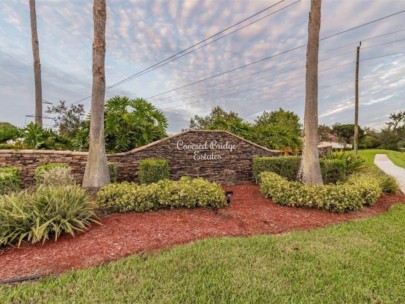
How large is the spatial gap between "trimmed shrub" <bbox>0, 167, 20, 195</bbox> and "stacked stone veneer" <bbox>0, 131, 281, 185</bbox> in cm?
89

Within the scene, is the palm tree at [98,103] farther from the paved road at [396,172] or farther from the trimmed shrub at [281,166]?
the paved road at [396,172]

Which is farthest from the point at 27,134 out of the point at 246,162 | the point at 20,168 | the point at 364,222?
the point at 364,222

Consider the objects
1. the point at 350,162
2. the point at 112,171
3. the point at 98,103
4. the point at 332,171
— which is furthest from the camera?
the point at 350,162

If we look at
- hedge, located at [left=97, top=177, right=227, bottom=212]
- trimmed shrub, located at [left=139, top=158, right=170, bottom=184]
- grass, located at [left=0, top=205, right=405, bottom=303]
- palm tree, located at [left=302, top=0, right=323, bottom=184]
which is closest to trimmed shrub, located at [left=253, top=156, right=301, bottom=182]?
palm tree, located at [left=302, top=0, right=323, bottom=184]

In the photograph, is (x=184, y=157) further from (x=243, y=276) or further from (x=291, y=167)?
(x=243, y=276)

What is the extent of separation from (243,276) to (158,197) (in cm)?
285

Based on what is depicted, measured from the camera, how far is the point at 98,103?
6137 mm

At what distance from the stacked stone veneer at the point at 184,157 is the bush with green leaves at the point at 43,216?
335 centimetres

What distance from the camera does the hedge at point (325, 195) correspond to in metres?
5.85

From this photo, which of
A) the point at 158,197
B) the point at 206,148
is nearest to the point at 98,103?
the point at 158,197

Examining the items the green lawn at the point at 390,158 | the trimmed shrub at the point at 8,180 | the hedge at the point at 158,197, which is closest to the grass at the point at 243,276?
the hedge at the point at 158,197

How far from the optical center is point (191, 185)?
18.9ft

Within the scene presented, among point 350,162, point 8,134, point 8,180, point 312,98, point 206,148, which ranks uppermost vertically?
point 312,98

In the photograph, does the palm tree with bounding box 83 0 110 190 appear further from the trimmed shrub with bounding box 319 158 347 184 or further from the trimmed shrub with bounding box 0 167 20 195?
the trimmed shrub with bounding box 319 158 347 184
